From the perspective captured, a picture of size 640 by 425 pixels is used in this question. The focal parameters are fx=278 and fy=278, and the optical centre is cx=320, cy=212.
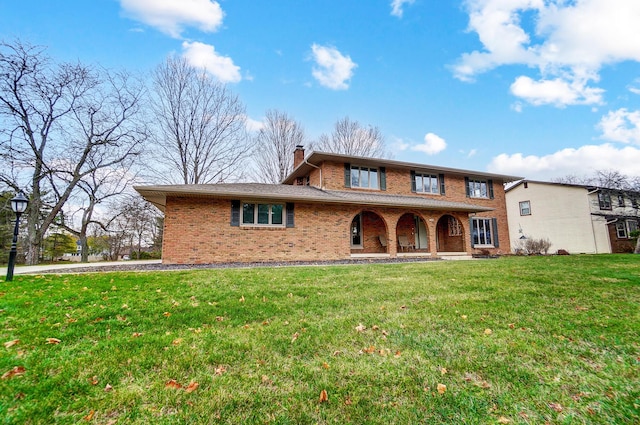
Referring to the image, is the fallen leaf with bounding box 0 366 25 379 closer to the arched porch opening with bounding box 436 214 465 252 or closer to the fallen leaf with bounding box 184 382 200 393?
the fallen leaf with bounding box 184 382 200 393

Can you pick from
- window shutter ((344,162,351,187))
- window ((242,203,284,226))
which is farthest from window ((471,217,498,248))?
window ((242,203,284,226))

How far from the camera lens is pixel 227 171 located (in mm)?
22859

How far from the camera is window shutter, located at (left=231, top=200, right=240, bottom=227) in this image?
11.7 m

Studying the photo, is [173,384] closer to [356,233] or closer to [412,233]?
[356,233]

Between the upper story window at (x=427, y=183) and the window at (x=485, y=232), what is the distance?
10.5 ft

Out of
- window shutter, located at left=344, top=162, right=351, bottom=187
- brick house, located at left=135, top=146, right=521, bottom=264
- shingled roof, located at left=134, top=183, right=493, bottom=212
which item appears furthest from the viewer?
window shutter, located at left=344, top=162, right=351, bottom=187

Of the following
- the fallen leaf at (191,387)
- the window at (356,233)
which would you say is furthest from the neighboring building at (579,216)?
the fallen leaf at (191,387)

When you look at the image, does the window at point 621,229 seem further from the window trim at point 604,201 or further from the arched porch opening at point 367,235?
the arched porch opening at point 367,235

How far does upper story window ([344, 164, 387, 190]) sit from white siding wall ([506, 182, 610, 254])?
14.5m

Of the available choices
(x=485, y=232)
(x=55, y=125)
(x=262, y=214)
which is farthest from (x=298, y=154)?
(x=55, y=125)

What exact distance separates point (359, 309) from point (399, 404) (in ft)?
7.53

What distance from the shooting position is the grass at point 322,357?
191cm

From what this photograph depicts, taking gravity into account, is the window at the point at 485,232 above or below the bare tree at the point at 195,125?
below

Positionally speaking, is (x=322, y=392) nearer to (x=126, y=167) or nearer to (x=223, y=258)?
(x=223, y=258)
